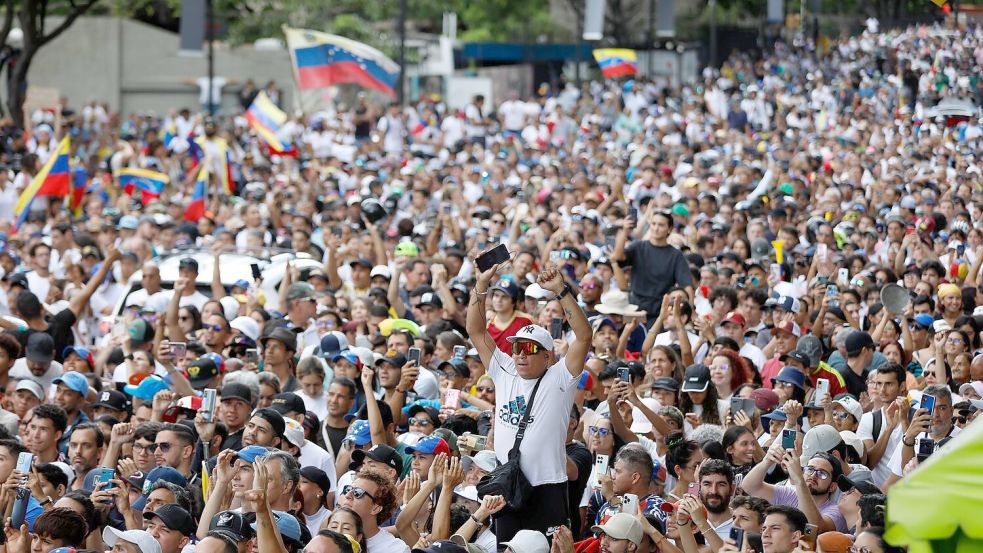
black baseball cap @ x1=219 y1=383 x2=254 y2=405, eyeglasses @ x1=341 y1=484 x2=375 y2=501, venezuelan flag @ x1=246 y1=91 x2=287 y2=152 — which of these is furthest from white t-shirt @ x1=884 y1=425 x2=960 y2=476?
venezuelan flag @ x1=246 y1=91 x2=287 y2=152

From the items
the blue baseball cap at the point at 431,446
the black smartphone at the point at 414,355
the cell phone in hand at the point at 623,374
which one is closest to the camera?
the blue baseball cap at the point at 431,446

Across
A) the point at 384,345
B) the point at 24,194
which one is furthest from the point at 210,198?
the point at 384,345

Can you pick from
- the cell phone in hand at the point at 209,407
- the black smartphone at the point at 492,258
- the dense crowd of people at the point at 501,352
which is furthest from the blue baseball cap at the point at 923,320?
the cell phone in hand at the point at 209,407

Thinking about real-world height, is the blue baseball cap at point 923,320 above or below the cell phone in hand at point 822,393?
above

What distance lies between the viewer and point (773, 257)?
1434cm

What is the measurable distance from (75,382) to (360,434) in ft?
7.23

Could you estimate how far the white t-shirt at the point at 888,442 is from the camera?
831 centimetres

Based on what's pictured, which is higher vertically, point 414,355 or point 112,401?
point 414,355

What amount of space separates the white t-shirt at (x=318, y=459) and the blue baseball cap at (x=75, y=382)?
207 cm

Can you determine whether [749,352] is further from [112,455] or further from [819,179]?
[819,179]

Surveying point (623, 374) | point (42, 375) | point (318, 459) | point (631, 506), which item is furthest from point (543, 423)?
point (42, 375)

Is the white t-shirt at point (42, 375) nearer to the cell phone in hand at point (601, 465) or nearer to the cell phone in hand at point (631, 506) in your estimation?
the cell phone in hand at point (601, 465)

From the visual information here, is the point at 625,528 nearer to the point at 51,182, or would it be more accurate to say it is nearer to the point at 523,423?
the point at 523,423

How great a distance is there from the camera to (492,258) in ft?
24.3
